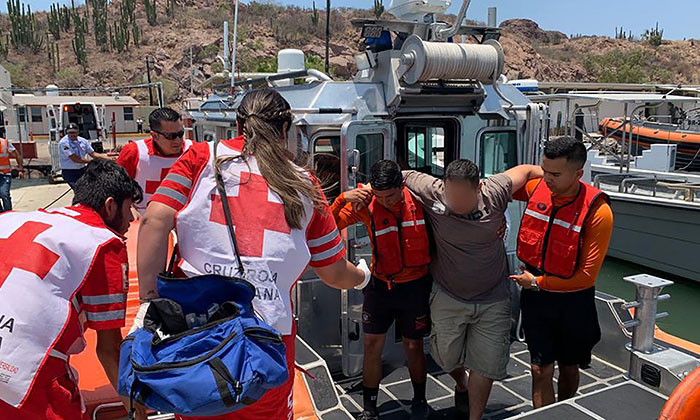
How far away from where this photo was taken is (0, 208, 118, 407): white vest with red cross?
5.49 feet

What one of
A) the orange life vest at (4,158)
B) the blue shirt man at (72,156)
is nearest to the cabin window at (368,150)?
the blue shirt man at (72,156)

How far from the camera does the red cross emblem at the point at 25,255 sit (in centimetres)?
172

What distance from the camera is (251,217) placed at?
1.69 metres

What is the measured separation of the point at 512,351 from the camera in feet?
13.8

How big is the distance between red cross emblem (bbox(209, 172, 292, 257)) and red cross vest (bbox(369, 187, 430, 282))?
1.53 meters

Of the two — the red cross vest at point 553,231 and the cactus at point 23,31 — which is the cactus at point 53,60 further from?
the red cross vest at point 553,231

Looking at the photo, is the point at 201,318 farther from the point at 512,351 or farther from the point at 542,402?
the point at 512,351

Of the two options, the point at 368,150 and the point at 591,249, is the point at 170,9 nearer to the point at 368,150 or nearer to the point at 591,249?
the point at 368,150

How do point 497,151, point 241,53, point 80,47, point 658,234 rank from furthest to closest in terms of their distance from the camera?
point 80,47 < point 241,53 < point 658,234 < point 497,151

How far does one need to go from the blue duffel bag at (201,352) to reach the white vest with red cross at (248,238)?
10cm

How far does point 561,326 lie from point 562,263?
381 mm

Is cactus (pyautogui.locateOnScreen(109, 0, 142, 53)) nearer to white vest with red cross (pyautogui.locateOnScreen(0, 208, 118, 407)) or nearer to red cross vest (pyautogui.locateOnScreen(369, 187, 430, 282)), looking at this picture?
red cross vest (pyautogui.locateOnScreen(369, 187, 430, 282))

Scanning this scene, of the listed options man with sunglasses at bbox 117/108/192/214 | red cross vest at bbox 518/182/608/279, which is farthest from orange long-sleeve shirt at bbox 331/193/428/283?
man with sunglasses at bbox 117/108/192/214

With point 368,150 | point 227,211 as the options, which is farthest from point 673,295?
point 227,211
